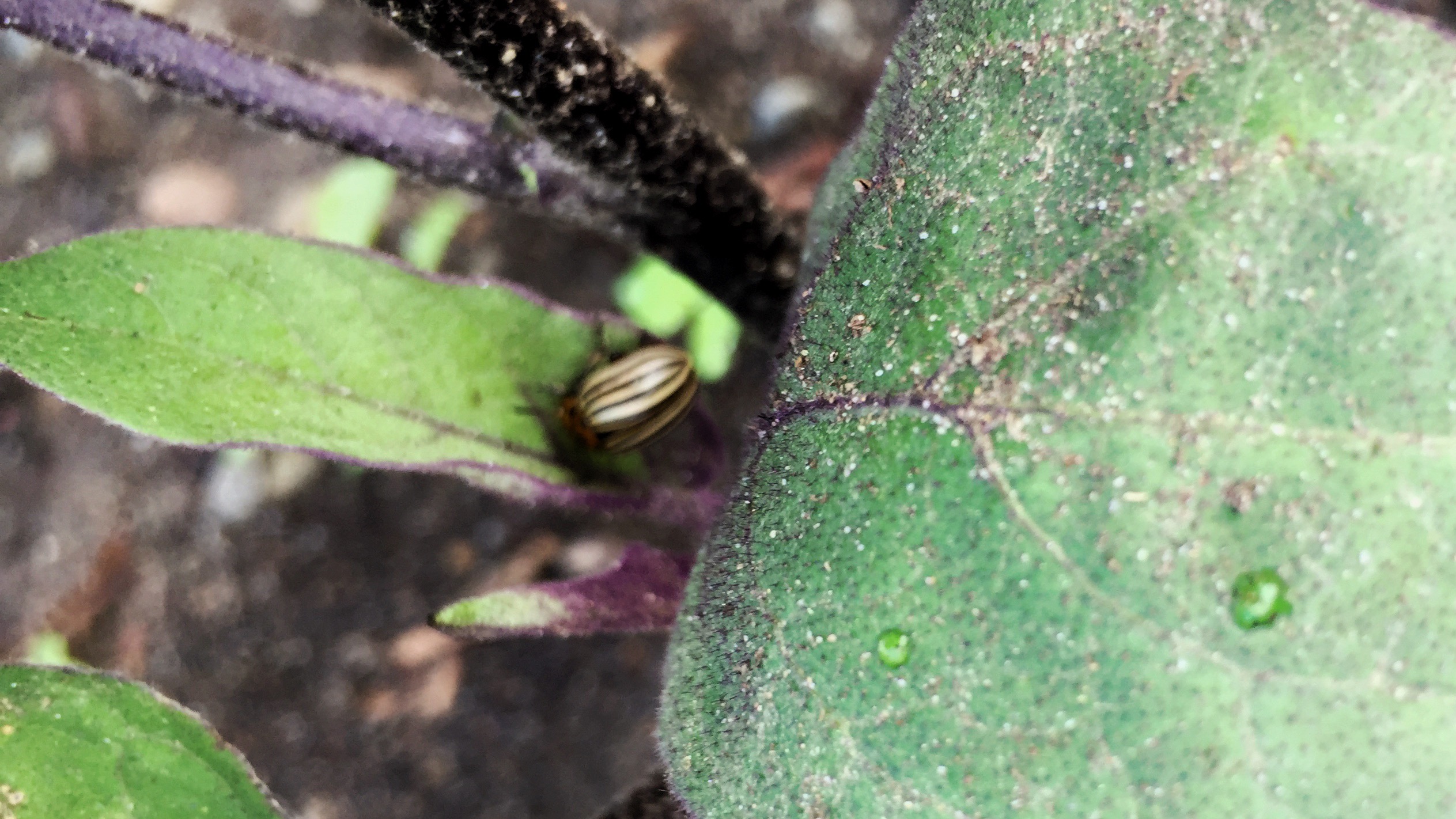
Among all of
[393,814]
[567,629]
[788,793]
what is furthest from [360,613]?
[788,793]

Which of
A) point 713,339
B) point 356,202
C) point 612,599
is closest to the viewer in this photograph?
point 612,599

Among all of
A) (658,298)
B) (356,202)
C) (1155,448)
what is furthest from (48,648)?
(1155,448)

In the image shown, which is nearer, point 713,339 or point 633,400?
point 633,400

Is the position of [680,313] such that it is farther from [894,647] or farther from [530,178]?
[894,647]

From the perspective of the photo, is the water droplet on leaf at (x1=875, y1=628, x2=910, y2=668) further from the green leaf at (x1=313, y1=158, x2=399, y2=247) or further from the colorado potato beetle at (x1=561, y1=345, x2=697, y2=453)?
the green leaf at (x1=313, y1=158, x2=399, y2=247)

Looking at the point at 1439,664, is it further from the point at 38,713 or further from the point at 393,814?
the point at 393,814

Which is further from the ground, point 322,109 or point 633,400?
point 322,109

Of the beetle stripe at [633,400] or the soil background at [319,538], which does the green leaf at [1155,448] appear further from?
the soil background at [319,538]
